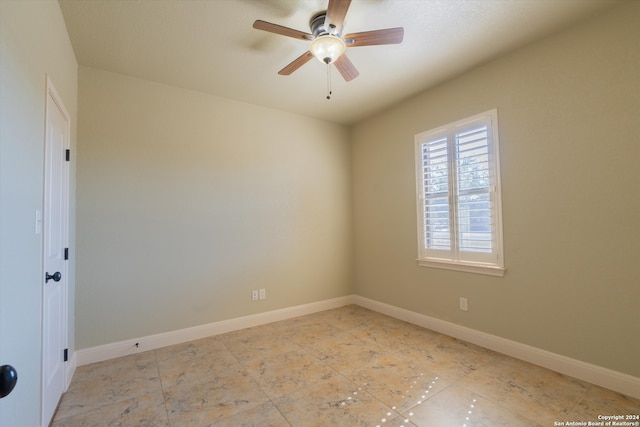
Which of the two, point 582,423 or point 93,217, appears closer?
point 582,423

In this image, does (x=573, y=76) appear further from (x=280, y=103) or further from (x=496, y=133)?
(x=280, y=103)

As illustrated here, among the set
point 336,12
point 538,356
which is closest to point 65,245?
point 336,12

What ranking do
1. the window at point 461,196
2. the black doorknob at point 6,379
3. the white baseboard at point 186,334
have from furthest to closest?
the window at point 461,196 < the white baseboard at point 186,334 < the black doorknob at point 6,379

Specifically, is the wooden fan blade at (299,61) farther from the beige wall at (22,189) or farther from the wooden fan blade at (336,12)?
the beige wall at (22,189)

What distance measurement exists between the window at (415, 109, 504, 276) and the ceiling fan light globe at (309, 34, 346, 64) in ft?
5.56

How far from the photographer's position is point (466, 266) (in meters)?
3.01

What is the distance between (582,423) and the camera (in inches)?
69.5

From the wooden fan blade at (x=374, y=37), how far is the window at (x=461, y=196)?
1453 millimetres

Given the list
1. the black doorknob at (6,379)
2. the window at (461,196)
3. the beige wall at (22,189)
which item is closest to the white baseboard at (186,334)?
the beige wall at (22,189)

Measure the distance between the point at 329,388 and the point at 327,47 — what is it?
2.58 m

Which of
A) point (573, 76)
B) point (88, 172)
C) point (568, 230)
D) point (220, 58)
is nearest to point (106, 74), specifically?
point (88, 172)

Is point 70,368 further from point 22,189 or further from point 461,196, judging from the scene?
point 461,196

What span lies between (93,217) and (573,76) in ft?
14.6

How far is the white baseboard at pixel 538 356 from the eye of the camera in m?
2.05
